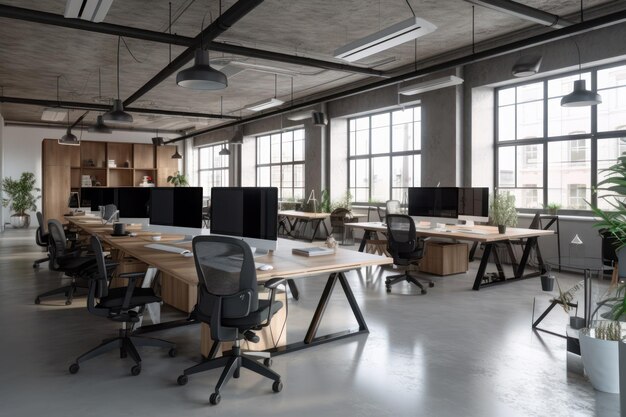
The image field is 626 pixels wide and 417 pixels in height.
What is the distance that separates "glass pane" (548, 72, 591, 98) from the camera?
24.0ft

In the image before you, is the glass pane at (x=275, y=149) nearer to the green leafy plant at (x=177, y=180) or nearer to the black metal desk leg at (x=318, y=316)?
the green leafy plant at (x=177, y=180)

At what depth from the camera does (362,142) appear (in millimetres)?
11445

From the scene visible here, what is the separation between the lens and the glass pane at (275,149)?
14.3 meters

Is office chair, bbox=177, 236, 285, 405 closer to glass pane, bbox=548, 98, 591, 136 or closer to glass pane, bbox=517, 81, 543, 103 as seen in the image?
glass pane, bbox=548, 98, 591, 136

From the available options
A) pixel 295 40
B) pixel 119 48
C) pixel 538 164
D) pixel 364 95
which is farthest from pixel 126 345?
pixel 364 95

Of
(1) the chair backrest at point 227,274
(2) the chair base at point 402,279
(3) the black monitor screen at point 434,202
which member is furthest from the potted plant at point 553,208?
(1) the chair backrest at point 227,274

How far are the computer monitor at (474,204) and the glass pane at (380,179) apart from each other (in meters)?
4.24

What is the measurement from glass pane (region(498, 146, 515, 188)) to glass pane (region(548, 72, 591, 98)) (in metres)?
1.10

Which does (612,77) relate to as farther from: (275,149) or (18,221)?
(18,221)

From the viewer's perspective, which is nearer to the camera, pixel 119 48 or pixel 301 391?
pixel 301 391

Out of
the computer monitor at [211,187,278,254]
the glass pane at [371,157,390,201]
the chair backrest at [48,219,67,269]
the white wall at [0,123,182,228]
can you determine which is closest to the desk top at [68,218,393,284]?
the computer monitor at [211,187,278,254]

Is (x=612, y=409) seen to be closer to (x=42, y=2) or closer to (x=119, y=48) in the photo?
(x=42, y=2)

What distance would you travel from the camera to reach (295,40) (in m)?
7.24

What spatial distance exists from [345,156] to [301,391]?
9299 millimetres
